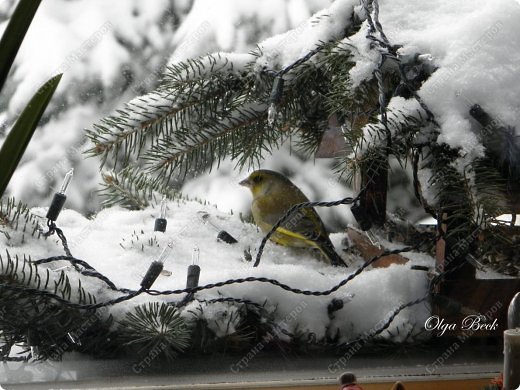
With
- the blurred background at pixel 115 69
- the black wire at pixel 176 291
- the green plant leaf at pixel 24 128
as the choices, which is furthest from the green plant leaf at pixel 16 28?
the blurred background at pixel 115 69

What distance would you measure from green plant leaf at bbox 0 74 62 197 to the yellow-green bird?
35 centimetres

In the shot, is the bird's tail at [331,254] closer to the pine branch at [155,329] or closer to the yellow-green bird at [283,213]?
the yellow-green bird at [283,213]

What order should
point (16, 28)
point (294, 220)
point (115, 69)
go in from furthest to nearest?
point (115, 69) → point (294, 220) → point (16, 28)

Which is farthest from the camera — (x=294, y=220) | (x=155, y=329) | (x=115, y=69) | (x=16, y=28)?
(x=115, y=69)

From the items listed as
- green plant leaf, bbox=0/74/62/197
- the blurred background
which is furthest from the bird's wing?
the blurred background

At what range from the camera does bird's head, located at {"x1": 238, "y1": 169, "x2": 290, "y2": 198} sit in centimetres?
78

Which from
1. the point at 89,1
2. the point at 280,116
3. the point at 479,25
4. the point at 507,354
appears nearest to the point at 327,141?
the point at 280,116

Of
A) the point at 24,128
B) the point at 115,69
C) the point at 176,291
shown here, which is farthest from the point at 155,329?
the point at 115,69

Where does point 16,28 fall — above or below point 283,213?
above

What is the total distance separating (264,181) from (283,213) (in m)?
0.05

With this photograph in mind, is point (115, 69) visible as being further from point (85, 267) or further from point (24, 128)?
point (24, 128)

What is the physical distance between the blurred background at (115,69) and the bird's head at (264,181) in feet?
1.74

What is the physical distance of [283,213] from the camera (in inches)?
29.9

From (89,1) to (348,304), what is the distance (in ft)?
3.32
